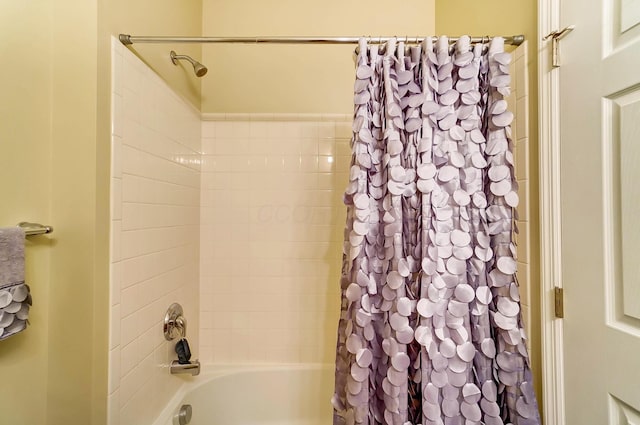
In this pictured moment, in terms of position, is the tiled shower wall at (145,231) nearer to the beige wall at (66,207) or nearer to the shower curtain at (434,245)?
the beige wall at (66,207)

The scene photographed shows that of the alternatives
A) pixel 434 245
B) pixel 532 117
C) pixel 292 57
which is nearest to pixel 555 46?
pixel 532 117

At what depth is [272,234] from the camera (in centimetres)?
151

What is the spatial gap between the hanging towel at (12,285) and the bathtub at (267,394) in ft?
3.00

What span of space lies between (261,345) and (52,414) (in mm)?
867

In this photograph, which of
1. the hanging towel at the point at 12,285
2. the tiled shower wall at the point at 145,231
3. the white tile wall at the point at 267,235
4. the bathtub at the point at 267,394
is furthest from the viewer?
the white tile wall at the point at 267,235

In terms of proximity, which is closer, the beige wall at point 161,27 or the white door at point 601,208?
the white door at point 601,208

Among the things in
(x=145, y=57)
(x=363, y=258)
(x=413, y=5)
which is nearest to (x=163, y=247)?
(x=145, y=57)

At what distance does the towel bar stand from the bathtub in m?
1.00

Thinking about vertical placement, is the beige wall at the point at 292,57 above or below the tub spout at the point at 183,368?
above

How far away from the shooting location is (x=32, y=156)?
0.72 m

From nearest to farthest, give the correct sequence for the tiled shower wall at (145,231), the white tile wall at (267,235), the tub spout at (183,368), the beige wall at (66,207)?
the beige wall at (66,207) → the tiled shower wall at (145,231) → the tub spout at (183,368) → the white tile wall at (267,235)

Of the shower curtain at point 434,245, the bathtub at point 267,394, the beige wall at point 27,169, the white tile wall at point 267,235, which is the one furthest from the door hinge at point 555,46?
the bathtub at point 267,394

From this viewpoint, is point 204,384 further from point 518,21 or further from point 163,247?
point 518,21

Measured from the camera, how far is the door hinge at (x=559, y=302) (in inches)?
30.4
